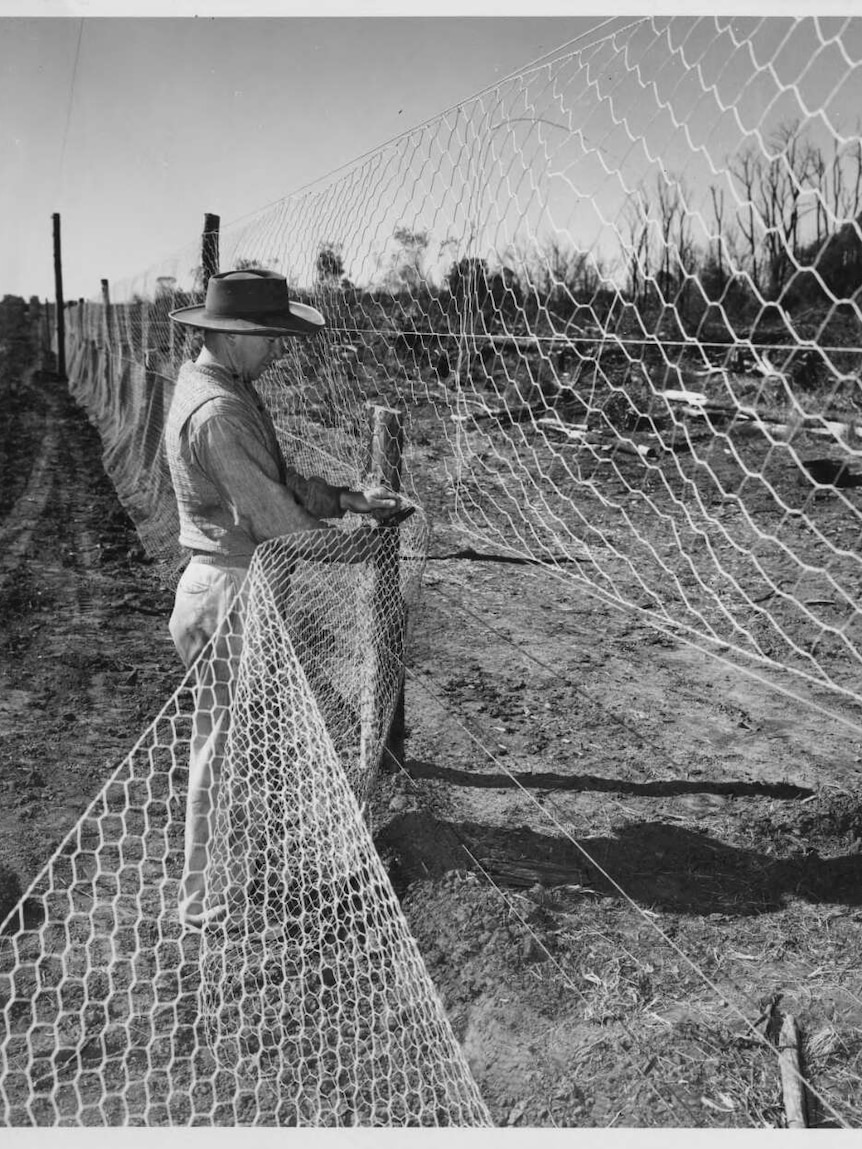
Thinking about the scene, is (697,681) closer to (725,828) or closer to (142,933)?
(725,828)

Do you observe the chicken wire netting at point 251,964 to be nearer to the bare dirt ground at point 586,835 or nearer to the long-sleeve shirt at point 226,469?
the long-sleeve shirt at point 226,469

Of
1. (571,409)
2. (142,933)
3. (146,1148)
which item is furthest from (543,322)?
(146,1148)

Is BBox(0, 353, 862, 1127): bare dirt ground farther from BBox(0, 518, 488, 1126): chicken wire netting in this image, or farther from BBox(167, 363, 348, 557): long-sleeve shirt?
BBox(167, 363, 348, 557): long-sleeve shirt

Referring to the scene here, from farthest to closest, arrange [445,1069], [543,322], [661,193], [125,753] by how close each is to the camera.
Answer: [543,322] → [125,753] → [661,193] → [445,1069]

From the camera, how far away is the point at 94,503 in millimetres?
9148

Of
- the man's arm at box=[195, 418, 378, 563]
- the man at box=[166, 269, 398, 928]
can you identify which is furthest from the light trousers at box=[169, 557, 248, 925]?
the man's arm at box=[195, 418, 378, 563]

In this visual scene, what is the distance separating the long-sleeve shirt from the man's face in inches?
2.0

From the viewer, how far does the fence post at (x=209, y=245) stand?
6160 millimetres

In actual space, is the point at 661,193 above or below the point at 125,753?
above

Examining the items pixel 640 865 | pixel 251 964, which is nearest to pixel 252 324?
pixel 251 964

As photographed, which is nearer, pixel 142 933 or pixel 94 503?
pixel 142 933

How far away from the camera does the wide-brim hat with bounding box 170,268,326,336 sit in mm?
2777

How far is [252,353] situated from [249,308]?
0.12 meters

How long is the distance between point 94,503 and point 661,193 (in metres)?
7.33
